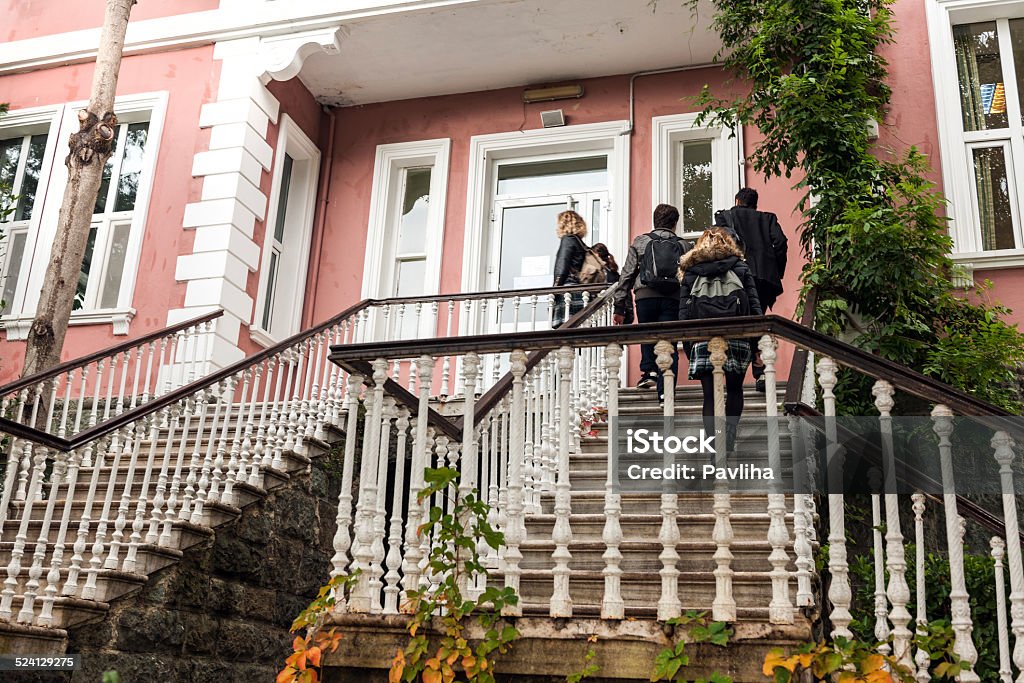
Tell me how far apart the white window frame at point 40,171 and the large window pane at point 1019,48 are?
Result: 928 centimetres

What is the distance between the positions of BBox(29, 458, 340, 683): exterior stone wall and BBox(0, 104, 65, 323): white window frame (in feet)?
14.6

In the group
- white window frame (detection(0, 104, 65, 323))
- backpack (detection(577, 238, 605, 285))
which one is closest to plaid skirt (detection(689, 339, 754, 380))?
backpack (detection(577, 238, 605, 285))

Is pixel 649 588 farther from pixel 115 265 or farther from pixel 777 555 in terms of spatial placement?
pixel 115 265

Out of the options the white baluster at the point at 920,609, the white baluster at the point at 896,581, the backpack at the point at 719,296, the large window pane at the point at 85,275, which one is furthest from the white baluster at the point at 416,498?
the large window pane at the point at 85,275

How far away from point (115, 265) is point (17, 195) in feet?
4.37

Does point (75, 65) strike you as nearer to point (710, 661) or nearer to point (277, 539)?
point (277, 539)

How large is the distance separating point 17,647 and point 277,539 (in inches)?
75.1

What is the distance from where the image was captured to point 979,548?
20.6 ft

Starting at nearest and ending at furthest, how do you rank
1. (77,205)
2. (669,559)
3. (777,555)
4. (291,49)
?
(777,555) → (669,559) → (77,205) → (291,49)

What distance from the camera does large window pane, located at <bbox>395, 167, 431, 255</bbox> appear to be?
10.5 meters

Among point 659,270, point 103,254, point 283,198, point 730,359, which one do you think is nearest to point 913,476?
point 730,359

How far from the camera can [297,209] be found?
1056cm

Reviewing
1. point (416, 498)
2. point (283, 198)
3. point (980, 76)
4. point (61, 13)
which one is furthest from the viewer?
point (283, 198)

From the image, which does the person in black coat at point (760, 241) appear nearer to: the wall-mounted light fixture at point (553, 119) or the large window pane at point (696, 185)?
the large window pane at point (696, 185)
